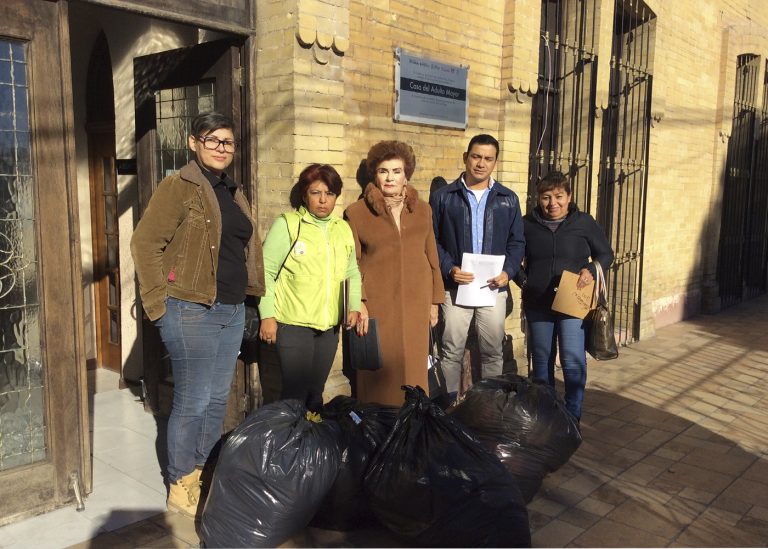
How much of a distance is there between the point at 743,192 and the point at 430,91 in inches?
313

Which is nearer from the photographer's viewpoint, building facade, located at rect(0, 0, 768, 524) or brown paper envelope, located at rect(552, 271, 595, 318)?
building facade, located at rect(0, 0, 768, 524)

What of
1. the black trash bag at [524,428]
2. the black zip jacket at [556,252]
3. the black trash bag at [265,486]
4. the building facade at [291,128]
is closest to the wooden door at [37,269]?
the building facade at [291,128]

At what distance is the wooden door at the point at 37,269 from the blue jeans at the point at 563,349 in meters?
2.94

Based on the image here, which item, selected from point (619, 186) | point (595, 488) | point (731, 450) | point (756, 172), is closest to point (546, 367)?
point (595, 488)

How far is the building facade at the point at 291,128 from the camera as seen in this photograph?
3.40m

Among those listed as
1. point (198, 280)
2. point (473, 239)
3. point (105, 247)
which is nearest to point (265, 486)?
point (198, 280)

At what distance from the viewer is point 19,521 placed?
3410 mm

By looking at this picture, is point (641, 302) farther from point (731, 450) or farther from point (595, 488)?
point (595, 488)

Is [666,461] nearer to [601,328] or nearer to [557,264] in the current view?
[601,328]

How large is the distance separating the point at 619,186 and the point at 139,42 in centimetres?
536

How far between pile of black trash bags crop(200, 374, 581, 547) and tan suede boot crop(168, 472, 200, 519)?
1.19 ft

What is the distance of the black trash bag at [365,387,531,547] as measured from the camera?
306cm

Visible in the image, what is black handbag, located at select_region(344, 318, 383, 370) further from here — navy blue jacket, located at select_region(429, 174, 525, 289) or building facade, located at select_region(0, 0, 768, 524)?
navy blue jacket, located at select_region(429, 174, 525, 289)

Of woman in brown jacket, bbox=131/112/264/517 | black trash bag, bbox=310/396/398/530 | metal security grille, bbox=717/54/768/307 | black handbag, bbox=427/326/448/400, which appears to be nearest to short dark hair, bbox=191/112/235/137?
woman in brown jacket, bbox=131/112/264/517
